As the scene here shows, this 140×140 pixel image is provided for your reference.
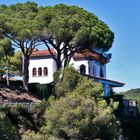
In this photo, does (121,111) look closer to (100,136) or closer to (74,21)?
(74,21)

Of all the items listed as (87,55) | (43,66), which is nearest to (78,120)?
(87,55)

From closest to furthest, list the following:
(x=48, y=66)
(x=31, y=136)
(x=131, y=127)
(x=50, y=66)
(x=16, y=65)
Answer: (x=31, y=136), (x=131, y=127), (x=50, y=66), (x=48, y=66), (x=16, y=65)

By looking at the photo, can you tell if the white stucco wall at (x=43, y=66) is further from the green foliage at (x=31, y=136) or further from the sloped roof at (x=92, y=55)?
the green foliage at (x=31, y=136)

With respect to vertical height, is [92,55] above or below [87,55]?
above

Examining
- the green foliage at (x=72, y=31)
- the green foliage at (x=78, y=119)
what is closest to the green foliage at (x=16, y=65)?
the green foliage at (x=72, y=31)

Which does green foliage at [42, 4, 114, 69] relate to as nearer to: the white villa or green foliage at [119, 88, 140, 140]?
green foliage at [119, 88, 140, 140]

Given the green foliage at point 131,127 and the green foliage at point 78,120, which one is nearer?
the green foliage at point 78,120

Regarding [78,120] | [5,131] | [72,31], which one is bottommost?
[5,131]

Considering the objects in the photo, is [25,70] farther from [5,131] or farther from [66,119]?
[5,131]

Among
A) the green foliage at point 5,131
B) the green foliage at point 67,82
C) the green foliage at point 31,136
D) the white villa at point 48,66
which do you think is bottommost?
the green foliage at point 31,136

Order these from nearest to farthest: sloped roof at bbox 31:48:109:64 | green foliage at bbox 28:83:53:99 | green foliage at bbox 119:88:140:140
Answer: green foliage at bbox 119:88:140:140 < green foliage at bbox 28:83:53:99 < sloped roof at bbox 31:48:109:64

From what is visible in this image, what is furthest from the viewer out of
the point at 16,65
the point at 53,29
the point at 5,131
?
the point at 16,65

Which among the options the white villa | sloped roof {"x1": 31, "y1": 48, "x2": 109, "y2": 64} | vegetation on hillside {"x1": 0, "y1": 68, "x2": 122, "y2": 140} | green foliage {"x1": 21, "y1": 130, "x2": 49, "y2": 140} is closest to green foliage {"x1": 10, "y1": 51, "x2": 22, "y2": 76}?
the white villa

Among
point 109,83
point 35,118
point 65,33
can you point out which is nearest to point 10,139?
point 35,118
